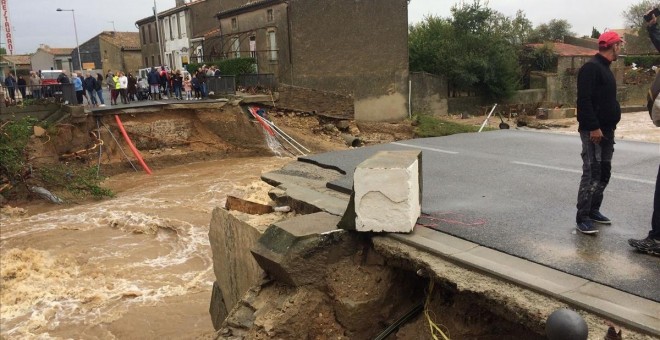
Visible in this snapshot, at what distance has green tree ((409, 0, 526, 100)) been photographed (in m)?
33.9

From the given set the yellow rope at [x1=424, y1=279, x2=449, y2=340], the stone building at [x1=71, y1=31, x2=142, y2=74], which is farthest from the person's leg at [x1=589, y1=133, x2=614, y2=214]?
the stone building at [x1=71, y1=31, x2=142, y2=74]

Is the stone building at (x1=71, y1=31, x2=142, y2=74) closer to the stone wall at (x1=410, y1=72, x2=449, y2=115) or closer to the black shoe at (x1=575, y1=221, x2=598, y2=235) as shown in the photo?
the stone wall at (x1=410, y1=72, x2=449, y2=115)

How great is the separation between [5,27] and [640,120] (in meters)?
38.2

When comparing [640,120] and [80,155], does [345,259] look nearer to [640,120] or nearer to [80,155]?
[80,155]

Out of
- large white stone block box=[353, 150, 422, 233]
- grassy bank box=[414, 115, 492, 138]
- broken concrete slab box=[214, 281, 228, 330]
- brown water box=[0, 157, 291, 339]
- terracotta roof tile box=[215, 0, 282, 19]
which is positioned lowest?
brown water box=[0, 157, 291, 339]

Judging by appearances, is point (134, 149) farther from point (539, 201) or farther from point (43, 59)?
point (43, 59)

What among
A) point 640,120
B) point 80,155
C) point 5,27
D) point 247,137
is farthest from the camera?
point 5,27

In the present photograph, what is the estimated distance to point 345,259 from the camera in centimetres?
481

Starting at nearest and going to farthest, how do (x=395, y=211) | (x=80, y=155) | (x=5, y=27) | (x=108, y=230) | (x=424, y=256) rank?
(x=424, y=256) → (x=395, y=211) → (x=108, y=230) → (x=80, y=155) → (x=5, y=27)

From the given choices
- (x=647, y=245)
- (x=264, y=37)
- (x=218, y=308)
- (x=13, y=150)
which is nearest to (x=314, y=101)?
(x=264, y=37)

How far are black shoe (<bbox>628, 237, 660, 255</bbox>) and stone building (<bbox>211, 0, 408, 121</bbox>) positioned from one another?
948 inches

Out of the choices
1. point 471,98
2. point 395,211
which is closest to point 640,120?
point 471,98

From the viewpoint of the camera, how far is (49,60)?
66.4 meters

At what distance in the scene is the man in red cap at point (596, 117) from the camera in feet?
15.3
